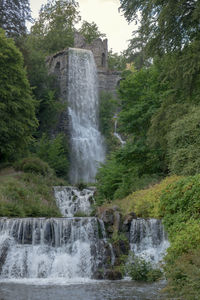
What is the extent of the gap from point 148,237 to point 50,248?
10.1 ft

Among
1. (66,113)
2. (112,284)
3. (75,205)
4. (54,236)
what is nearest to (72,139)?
(66,113)

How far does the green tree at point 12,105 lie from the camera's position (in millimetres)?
24094

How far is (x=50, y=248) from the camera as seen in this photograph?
1184 centimetres

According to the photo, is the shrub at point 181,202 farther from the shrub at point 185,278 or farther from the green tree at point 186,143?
the green tree at point 186,143

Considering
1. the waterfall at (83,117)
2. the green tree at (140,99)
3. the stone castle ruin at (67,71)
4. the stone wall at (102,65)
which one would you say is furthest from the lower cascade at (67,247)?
the stone wall at (102,65)

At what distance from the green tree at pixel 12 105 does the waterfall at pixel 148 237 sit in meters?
13.6

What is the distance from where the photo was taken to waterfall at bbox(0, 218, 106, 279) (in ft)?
36.0

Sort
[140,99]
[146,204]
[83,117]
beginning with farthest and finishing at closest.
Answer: [83,117]
[140,99]
[146,204]

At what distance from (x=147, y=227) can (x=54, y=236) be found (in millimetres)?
2974

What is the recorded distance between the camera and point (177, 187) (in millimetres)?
11406

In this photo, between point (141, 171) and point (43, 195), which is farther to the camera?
point (43, 195)

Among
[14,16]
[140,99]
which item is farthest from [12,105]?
[14,16]

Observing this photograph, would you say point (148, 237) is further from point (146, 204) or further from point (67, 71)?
point (67, 71)

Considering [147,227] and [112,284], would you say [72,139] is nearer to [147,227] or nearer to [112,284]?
[147,227]
